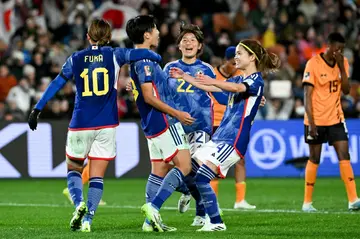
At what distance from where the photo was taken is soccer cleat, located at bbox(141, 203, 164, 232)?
9.62 metres

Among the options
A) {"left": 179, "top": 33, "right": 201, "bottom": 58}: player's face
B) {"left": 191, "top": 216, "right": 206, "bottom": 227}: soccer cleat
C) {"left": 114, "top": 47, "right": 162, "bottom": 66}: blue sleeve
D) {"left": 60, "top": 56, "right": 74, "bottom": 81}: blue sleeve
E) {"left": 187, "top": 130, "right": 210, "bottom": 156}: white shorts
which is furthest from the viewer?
{"left": 179, "top": 33, "right": 201, "bottom": 58}: player's face

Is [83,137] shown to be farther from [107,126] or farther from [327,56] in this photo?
[327,56]

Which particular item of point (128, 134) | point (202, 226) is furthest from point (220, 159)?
point (128, 134)

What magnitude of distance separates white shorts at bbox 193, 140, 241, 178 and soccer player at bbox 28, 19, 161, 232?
3.64ft

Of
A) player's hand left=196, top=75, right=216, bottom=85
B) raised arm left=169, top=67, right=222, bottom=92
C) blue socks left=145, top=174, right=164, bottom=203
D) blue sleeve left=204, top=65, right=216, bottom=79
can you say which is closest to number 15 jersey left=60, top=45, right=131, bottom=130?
raised arm left=169, top=67, right=222, bottom=92

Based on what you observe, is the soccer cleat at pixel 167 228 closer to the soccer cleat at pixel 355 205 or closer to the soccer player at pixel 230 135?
the soccer player at pixel 230 135

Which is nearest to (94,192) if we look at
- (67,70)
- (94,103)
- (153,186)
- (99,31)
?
(153,186)

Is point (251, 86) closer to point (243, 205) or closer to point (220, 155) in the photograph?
point (220, 155)

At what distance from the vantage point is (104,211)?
42.4 ft

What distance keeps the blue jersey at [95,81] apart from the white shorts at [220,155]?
1165mm

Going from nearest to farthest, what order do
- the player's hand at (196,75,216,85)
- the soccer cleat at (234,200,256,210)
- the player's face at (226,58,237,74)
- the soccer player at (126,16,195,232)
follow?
the player's hand at (196,75,216,85) → the soccer player at (126,16,195,232) → the soccer cleat at (234,200,256,210) → the player's face at (226,58,237,74)

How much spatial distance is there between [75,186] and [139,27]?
6.04 ft

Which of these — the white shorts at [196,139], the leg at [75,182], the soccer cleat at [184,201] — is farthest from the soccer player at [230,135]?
the soccer cleat at [184,201]

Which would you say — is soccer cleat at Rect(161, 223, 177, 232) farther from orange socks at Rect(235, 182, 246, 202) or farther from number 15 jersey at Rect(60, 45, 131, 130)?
orange socks at Rect(235, 182, 246, 202)
